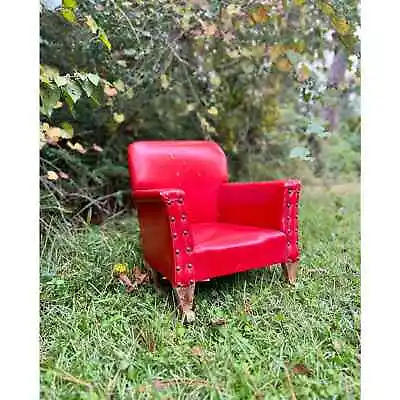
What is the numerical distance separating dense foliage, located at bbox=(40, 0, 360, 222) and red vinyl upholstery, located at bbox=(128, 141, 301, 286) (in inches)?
18.5

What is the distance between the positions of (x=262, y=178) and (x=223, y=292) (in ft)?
7.27

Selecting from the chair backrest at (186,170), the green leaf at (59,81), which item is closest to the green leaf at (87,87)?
the green leaf at (59,81)

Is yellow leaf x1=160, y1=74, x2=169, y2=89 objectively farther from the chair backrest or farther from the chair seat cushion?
the chair seat cushion

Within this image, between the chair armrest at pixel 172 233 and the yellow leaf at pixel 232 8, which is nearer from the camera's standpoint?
the chair armrest at pixel 172 233

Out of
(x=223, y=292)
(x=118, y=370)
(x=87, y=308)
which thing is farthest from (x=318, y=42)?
(x=118, y=370)

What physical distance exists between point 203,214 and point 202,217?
0.02 meters

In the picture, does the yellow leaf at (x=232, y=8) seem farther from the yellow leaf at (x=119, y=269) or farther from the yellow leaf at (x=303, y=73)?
the yellow leaf at (x=119, y=269)

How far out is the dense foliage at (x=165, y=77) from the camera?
2.28m

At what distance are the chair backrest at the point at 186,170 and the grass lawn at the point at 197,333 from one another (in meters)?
0.44

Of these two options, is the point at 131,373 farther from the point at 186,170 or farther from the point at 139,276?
the point at 186,170

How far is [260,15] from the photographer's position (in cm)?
253

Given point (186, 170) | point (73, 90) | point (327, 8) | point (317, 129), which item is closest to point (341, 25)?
point (327, 8)

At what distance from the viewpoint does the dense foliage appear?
7.47 feet

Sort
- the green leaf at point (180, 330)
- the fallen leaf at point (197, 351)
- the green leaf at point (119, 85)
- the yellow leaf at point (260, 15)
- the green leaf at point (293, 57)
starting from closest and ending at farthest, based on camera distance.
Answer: the fallen leaf at point (197, 351), the green leaf at point (180, 330), the green leaf at point (119, 85), the yellow leaf at point (260, 15), the green leaf at point (293, 57)
